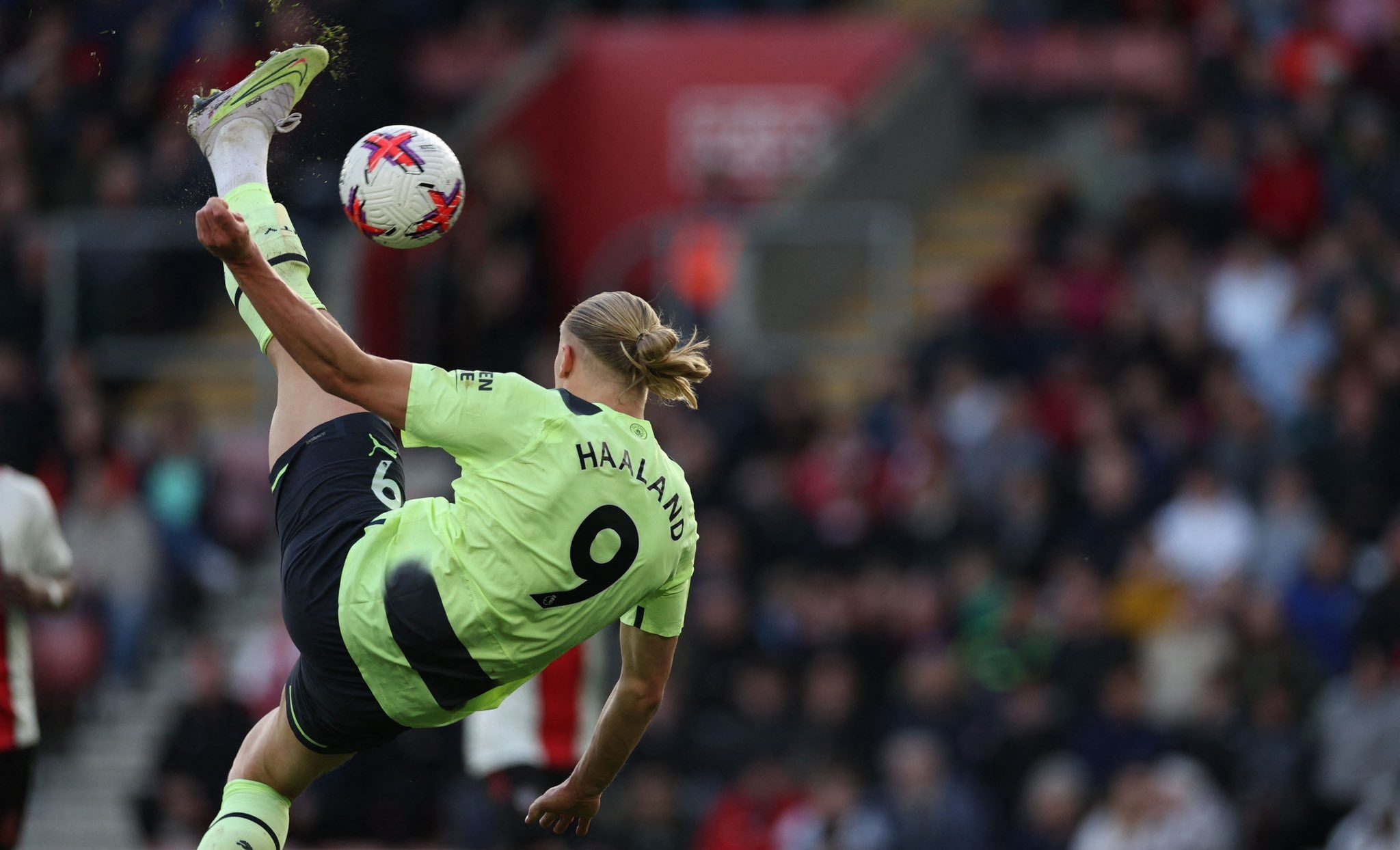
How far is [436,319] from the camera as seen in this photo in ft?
48.2

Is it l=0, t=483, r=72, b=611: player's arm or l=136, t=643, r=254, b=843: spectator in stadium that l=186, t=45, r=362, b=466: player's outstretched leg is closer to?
l=0, t=483, r=72, b=611: player's arm

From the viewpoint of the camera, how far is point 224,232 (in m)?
5.55

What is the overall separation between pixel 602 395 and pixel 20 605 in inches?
101

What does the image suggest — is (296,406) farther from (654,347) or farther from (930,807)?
(930,807)

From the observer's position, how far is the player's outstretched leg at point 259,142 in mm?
6137

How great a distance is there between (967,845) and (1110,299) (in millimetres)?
4231

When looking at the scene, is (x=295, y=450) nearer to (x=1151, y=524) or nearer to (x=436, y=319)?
(x=1151, y=524)

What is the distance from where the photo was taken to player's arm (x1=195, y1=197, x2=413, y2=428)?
18.3 ft

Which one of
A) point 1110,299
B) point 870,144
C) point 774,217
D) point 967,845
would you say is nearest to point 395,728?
point 967,845

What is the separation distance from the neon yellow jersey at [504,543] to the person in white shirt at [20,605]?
6.39ft

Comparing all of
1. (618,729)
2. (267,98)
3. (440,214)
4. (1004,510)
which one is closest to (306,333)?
(440,214)

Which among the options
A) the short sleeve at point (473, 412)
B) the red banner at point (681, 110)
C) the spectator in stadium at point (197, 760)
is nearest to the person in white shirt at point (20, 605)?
the short sleeve at point (473, 412)

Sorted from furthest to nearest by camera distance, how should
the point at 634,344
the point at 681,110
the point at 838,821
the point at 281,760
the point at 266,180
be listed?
the point at 681,110, the point at 838,821, the point at 266,180, the point at 281,760, the point at 634,344

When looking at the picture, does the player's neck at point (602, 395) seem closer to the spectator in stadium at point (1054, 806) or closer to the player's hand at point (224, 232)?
the player's hand at point (224, 232)
